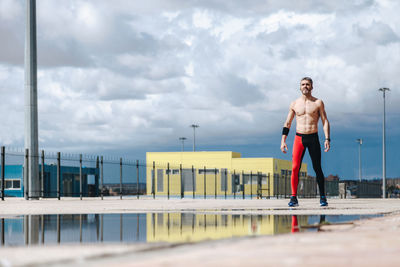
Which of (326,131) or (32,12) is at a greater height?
(32,12)

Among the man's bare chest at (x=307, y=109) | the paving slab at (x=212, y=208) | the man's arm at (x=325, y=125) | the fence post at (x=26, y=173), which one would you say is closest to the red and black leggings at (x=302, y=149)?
the man's arm at (x=325, y=125)

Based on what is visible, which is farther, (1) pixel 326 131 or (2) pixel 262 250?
(1) pixel 326 131

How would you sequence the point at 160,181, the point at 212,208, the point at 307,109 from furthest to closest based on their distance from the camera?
the point at 160,181
the point at 212,208
the point at 307,109

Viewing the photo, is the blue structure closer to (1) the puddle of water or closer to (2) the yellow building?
(2) the yellow building

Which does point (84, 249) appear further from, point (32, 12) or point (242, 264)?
point (32, 12)

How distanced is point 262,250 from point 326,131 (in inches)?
372

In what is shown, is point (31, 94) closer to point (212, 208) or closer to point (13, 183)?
point (212, 208)

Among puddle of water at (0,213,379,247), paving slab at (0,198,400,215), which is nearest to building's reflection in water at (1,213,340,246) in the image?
puddle of water at (0,213,379,247)

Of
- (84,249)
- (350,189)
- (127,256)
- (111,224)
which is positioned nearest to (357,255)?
(127,256)

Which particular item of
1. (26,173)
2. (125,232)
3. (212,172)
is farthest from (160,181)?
(125,232)

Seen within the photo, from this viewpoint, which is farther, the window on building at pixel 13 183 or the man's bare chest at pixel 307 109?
the window on building at pixel 13 183

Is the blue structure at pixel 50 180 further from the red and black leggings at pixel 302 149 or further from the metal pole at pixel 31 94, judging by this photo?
the red and black leggings at pixel 302 149

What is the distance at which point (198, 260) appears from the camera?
3.62m

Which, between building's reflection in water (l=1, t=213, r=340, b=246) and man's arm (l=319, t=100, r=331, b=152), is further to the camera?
man's arm (l=319, t=100, r=331, b=152)
